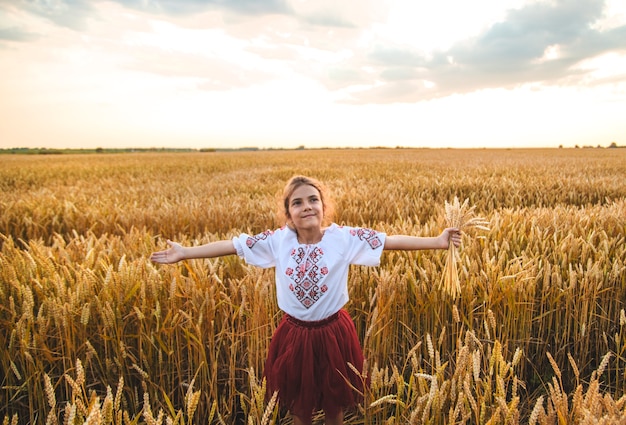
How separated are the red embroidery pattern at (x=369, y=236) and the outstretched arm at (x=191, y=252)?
0.63 metres

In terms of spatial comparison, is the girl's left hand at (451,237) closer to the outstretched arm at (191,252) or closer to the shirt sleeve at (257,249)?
the shirt sleeve at (257,249)

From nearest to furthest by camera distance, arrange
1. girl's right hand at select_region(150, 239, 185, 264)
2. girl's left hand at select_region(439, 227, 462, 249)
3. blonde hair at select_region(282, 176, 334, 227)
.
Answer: girl's left hand at select_region(439, 227, 462, 249) < girl's right hand at select_region(150, 239, 185, 264) < blonde hair at select_region(282, 176, 334, 227)

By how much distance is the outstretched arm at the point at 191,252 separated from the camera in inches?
78.0

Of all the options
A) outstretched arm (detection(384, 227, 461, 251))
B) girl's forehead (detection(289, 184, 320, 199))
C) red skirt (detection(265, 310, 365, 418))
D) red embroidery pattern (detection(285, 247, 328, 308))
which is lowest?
red skirt (detection(265, 310, 365, 418))

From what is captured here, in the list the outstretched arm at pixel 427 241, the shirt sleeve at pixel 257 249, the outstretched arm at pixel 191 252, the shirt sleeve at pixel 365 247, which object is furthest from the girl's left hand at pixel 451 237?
the outstretched arm at pixel 191 252

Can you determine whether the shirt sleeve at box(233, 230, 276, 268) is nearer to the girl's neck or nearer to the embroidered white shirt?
the embroidered white shirt

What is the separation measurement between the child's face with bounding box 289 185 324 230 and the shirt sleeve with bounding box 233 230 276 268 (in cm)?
19

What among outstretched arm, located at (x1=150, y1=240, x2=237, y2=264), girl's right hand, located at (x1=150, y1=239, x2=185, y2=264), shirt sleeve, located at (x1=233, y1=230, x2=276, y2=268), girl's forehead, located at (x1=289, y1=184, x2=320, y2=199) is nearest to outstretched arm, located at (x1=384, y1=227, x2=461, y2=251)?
girl's forehead, located at (x1=289, y1=184, x2=320, y2=199)

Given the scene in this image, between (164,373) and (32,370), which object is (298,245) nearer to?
(164,373)

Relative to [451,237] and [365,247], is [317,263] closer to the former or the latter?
[365,247]

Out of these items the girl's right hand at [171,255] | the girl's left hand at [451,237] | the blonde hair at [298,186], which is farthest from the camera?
the blonde hair at [298,186]

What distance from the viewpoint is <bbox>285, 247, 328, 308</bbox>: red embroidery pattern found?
1.97 m

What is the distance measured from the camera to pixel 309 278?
1979mm

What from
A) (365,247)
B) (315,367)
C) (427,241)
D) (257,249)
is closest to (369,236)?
(365,247)
